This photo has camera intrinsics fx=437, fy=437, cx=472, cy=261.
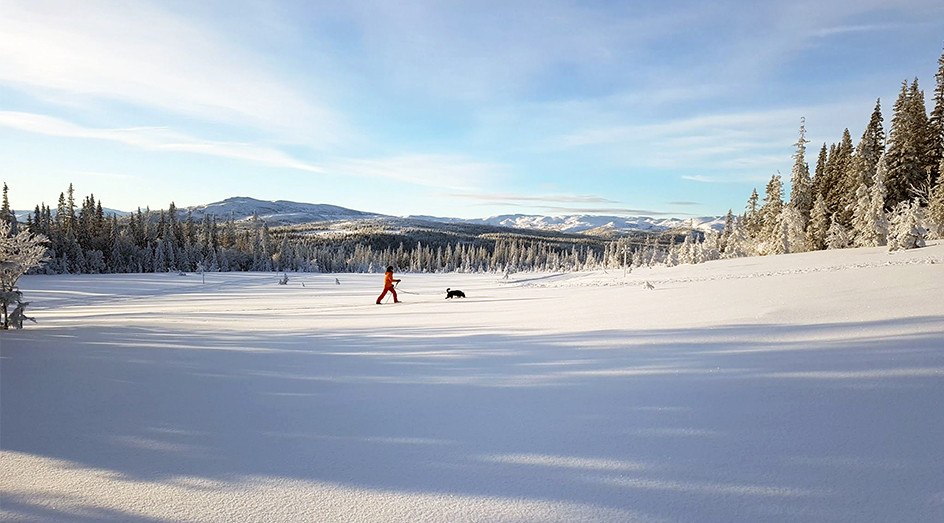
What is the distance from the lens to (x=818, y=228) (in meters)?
36.4

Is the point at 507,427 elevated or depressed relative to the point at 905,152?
depressed

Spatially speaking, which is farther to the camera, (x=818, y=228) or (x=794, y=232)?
(x=794, y=232)

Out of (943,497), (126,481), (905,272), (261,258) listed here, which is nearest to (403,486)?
(126,481)

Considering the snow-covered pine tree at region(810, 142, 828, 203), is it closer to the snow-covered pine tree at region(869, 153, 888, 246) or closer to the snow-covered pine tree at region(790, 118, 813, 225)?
the snow-covered pine tree at region(790, 118, 813, 225)

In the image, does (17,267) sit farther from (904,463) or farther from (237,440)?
(904,463)

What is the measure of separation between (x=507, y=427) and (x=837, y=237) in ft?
131

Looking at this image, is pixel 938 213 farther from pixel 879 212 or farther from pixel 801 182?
pixel 801 182

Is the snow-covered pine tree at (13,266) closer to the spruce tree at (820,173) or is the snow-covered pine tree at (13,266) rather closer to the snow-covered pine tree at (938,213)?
the snow-covered pine tree at (938,213)

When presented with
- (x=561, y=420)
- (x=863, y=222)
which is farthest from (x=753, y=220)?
(x=561, y=420)

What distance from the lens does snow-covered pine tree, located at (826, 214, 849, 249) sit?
32.7m

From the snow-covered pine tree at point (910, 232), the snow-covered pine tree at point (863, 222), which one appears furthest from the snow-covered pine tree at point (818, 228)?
the snow-covered pine tree at point (910, 232)

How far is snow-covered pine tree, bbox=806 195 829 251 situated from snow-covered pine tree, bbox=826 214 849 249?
2504 millimetres

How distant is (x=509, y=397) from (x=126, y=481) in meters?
3.11

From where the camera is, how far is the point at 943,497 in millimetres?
2430
